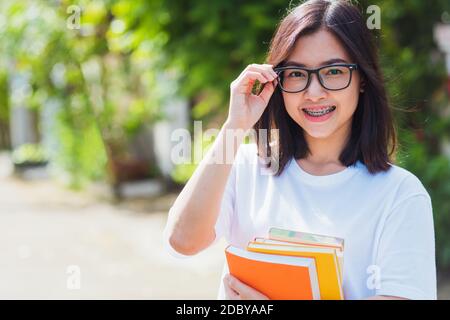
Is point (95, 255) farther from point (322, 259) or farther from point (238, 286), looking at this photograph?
point (322, 259)

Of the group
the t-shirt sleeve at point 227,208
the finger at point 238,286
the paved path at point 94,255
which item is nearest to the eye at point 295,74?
the t-shirt sleeve at point 227,208

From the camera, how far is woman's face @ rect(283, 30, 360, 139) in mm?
1521

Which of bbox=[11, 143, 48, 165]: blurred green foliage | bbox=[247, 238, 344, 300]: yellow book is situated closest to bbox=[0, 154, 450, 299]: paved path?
bbox=[247, 238, 344, 300]: yellow book

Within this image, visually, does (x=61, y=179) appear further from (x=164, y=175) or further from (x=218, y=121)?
(x=218, y=121)

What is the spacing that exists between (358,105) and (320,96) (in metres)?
0.18

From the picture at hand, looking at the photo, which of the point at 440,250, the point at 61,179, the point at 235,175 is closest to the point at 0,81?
the point at 61,179

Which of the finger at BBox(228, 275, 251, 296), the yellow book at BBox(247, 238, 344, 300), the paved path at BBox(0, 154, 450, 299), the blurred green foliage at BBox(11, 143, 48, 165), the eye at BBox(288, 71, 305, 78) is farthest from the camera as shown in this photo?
the blurred green foliage at BBox(11, 143, 48, 165)

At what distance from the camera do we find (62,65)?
9.91 metres

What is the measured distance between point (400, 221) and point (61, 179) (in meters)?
12.1

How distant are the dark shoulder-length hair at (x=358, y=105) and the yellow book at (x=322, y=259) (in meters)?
0.27

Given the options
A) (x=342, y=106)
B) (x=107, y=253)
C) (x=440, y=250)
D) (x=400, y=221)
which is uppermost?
(x=342, y=106)

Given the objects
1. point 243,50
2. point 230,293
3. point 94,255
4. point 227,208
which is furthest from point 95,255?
point 230,293

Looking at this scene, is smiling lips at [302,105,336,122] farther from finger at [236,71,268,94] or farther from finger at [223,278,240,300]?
finger at [223,278,240,300]

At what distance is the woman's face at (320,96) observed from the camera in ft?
4.99
